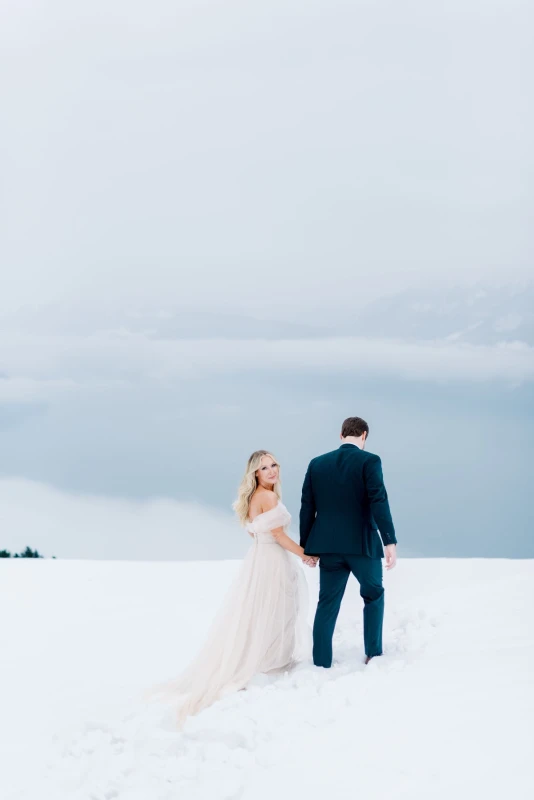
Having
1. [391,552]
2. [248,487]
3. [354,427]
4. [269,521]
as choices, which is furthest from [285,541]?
[354,427]

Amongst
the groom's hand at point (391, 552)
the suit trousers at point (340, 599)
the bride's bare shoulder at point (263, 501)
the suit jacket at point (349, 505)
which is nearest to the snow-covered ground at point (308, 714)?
the suit trousers at point (340, 599)

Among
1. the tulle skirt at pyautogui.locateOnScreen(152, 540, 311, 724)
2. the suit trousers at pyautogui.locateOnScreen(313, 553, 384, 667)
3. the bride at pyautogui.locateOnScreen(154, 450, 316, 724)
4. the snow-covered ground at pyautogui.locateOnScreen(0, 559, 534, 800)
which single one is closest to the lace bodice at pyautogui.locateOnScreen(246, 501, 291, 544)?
the bride at pyautogui.locateOnScreen(154, 450, 316, 724)

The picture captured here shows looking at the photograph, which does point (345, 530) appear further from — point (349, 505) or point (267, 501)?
point (267, 501)

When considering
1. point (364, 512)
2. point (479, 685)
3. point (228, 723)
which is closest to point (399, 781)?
point (479, 685)

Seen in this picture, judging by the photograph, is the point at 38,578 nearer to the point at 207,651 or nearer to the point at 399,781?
the point at 207,651

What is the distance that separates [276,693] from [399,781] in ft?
5.31

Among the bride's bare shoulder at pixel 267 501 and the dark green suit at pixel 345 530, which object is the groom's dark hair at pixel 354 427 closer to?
the dark green suit at pixel 345 530

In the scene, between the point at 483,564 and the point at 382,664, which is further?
the point at 483,564

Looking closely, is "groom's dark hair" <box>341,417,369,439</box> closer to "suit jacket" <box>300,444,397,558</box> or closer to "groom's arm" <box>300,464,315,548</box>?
"suit jacket" <box>300,444,397,558</box>

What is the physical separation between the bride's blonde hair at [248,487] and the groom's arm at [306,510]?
16 centimetres

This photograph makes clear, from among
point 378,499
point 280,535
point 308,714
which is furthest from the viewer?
point 280,535

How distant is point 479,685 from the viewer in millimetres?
4359

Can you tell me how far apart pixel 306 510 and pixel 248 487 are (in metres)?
0.39

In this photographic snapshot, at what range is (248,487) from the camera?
5559mm
